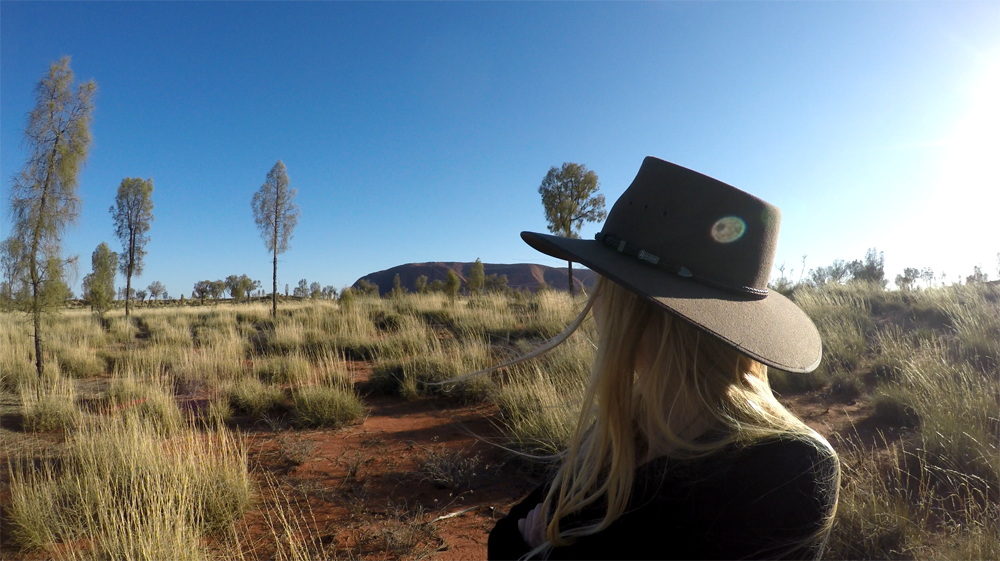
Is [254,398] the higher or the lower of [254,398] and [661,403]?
the lower

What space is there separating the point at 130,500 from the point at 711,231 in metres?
4.08

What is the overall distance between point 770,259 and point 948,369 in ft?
15.9

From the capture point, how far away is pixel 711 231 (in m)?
1.02

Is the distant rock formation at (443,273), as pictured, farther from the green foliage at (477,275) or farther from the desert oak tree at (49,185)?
the desert oak tree at (49,185)

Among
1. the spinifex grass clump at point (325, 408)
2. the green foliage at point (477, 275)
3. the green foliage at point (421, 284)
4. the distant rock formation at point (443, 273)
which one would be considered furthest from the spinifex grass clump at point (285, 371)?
the distant rock formation at point (443, 273)

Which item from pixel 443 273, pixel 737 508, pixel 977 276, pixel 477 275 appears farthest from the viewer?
pixel 443 273

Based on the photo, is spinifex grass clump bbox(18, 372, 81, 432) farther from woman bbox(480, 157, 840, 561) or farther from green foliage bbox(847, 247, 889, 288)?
green foliage bbox(847, 247, 889, 288)

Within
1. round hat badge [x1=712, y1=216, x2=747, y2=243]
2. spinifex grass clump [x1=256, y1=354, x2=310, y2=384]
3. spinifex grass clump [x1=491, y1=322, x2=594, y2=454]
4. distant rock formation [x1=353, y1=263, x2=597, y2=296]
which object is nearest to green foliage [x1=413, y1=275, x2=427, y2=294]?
spinifex grass clump [x1=256, y1=354, x2=310, y2=384]

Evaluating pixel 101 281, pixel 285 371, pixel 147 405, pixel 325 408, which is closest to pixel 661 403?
pixel 325 408

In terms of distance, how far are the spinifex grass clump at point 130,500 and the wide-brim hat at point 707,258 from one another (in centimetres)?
264

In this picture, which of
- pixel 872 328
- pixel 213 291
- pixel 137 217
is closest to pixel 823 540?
pixel 872 328

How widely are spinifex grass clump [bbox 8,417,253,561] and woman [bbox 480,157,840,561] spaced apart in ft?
7.82

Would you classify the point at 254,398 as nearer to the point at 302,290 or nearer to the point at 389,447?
the point at 389,447

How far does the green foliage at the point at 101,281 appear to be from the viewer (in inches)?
810
